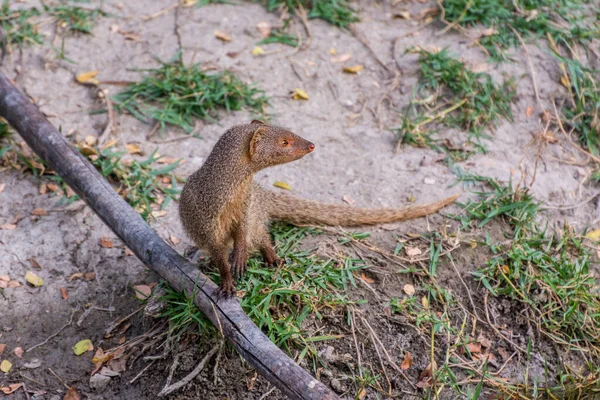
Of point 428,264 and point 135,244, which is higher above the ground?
point 135,244

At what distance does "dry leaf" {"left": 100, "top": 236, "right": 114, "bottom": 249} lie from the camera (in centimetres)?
369

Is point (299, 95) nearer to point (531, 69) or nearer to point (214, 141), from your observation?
point (214, 141)

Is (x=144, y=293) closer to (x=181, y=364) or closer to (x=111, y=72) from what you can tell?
(x=181, y=364)

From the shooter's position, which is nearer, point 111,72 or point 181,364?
point 181,364

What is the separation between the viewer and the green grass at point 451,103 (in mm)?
4371

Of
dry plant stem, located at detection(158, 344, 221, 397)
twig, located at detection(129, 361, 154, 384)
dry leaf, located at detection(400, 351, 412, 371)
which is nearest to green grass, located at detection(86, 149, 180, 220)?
twig, located at detection(129, 361, 154, 384)

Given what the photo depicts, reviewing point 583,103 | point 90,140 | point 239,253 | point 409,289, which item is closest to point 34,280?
point 90,140

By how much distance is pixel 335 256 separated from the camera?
3398 millimetres

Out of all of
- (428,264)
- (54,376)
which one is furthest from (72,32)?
(428,264)

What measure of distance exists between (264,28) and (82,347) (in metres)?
2.94

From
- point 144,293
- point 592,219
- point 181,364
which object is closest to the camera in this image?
point 181,364

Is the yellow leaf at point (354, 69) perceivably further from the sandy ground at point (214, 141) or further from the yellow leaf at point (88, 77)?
the yellow leaf at point (88, 77)

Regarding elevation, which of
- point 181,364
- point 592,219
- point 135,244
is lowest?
point 592,219

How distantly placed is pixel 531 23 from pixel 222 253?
3308 millimetres
